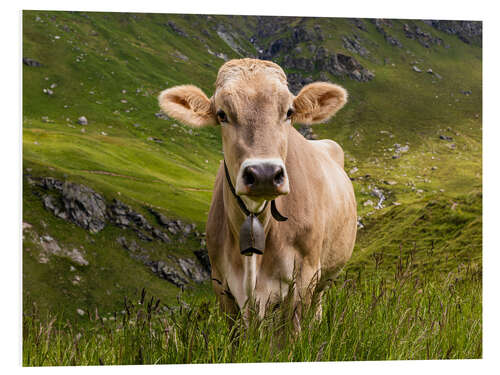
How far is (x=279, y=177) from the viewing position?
3111 mm

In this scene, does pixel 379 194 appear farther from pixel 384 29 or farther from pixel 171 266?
pixel 171 266

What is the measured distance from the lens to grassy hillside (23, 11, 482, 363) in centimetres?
660

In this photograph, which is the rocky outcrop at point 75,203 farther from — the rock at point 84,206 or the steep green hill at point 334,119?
the steep green hill at point 334,119

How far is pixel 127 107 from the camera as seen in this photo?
15414mm

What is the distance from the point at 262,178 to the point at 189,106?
4.14ft

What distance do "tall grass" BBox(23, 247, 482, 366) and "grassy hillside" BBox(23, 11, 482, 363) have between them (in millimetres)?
356

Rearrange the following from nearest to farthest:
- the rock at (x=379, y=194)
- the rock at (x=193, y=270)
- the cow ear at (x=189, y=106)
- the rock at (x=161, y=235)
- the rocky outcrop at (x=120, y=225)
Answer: the cow ear at (x=189, y=106) → the rock at (x=379, y=194) → the rocky outcrop at (x=120, y=225) → the rock at (x=193, y=270) → the rock at (x=161, y=235)

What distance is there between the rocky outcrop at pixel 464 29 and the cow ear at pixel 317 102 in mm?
2788

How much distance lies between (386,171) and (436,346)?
4.13 m

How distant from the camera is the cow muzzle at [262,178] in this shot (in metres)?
3.07

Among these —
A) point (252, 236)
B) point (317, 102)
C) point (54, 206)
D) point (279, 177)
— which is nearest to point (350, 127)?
point (317, 102)

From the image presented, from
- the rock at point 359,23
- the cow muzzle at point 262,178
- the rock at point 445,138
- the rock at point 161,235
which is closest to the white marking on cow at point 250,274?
the cow muzzle at point 262,178

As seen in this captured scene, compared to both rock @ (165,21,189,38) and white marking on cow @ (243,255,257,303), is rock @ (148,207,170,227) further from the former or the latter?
white marking on cow @ (243,255,257,303)

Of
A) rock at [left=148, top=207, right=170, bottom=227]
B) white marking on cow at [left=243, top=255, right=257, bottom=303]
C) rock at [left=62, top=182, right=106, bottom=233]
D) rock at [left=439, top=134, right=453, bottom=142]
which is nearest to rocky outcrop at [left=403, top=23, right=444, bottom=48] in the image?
rock at [left=439, top=134, right=453, bottom=142]
